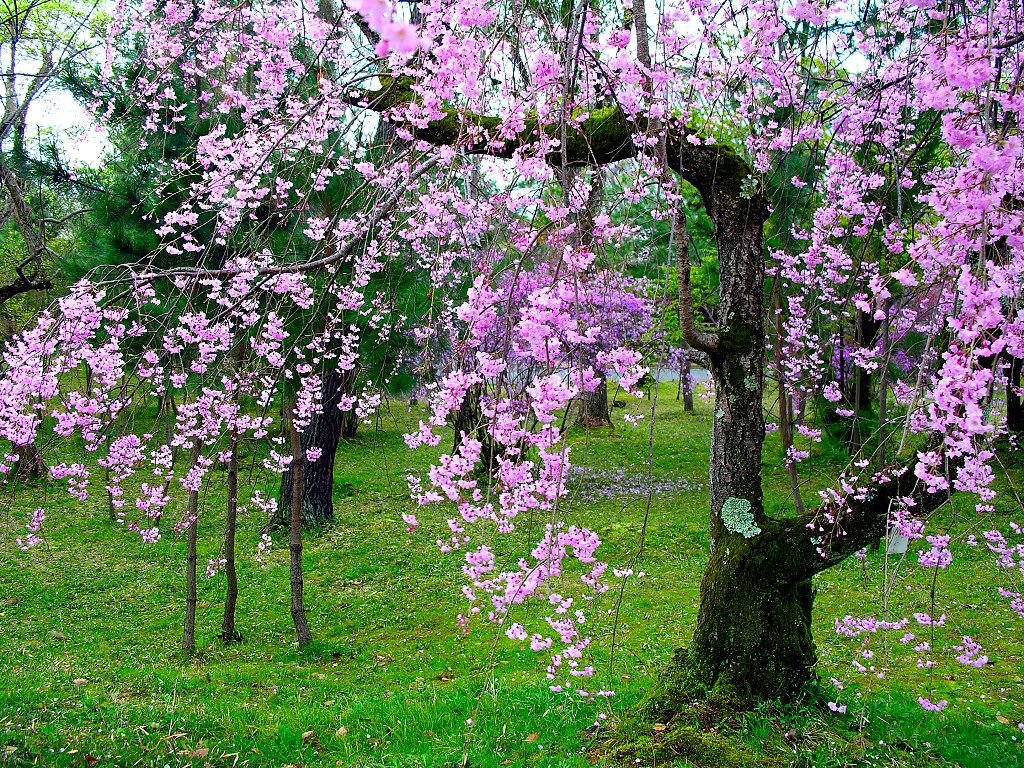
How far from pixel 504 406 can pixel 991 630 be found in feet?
17.4

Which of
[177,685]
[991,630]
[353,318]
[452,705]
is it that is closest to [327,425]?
[353,318]

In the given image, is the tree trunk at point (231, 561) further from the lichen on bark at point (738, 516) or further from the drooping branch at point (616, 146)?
the lichen on bark at point (738, 516)

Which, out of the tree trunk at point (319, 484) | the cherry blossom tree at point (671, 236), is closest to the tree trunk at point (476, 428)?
the cherry blossom tree at point (671, 236)

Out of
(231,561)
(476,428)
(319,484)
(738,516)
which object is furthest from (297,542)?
(319,484)

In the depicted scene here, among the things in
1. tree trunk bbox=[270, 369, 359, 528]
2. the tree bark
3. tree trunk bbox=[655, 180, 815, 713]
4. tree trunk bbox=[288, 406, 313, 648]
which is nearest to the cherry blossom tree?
tree trunk bbox=[655, 180, 815, 713]

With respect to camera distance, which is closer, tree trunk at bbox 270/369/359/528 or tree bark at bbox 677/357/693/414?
tree trunk at bbox 270/369/359/528

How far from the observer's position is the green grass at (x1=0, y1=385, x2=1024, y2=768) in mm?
3432

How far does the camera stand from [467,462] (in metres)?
2.95

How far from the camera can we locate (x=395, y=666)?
5828mm

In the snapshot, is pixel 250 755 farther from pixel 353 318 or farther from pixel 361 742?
pixel 353 318

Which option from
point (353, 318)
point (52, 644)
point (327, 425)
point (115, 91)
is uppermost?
point (115, 91)

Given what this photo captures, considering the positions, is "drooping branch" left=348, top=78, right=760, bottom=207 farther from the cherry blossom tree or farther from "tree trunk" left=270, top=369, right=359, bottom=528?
"tree trunk" left=270, top=369, right=359, bottom=528

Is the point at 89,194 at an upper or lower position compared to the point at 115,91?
lower

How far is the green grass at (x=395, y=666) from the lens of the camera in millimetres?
3432
